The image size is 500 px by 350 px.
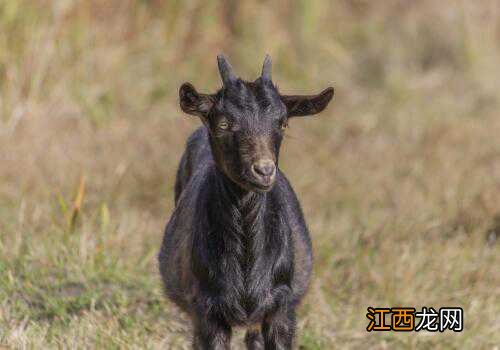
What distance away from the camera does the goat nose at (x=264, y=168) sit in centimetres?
420

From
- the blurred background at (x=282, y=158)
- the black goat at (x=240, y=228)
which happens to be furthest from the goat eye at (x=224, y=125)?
the blurred background at (x=282, y=158)

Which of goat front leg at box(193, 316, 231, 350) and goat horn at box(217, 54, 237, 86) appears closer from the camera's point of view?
goat horn at box(217, 54, 237, 86)

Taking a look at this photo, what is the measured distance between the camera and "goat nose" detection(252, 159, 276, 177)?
4203 mm

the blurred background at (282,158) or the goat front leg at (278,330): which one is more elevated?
the blurred background at (282,158)

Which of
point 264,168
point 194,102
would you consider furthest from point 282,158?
point 264,168

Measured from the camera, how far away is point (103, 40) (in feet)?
36.1

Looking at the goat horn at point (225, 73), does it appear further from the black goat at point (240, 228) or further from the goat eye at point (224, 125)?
the goat eye at point (224, 125)

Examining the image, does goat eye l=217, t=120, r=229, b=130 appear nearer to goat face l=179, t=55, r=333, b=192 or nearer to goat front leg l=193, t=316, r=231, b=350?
goat face l=179, t=55, r=333, b=192

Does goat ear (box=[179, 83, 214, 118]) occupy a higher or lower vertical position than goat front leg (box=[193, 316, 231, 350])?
higher

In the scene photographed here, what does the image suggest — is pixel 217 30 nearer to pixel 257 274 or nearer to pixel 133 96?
pixel 133 96

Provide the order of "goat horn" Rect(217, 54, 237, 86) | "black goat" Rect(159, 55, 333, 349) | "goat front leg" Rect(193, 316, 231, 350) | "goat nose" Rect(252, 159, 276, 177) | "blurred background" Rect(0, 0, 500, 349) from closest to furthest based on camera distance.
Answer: "goat nose" Rect(252, 159, 276, 177) < "black goat" Rect(159, 55, 333, 349) < "goat horn" Rect(217, 54, 237, 86) < "goat front leg" Rect(193, 316, 231, 350) < "blurred background" Rect(0, 0, 500, 349)

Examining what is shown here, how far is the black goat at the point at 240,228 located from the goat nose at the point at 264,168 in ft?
0.14

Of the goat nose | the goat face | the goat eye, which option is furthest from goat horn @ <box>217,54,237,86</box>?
the goat nose

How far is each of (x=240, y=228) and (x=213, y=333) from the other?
55cm
